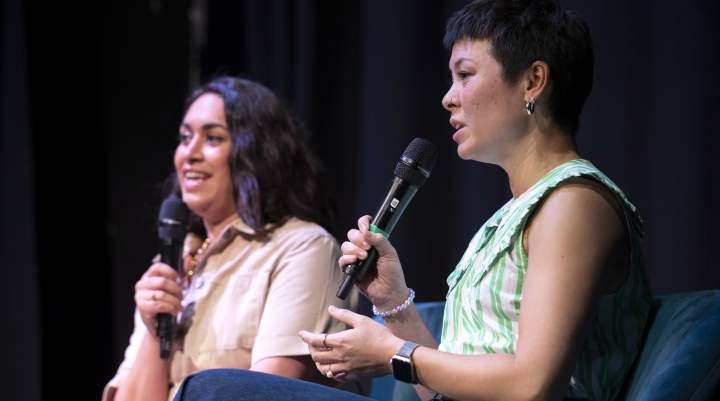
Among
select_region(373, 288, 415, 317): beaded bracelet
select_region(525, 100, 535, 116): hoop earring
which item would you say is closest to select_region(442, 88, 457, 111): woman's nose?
select_region(525, 100, 535, 116): hoop earring

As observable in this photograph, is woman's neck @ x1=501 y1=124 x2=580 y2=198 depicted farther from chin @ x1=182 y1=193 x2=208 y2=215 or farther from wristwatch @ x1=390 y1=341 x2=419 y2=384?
chin @ x1=182 y1=193 x2=208 y2=215

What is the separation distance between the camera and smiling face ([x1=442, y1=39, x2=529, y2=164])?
139 centimetres

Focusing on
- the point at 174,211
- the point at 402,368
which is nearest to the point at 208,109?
the point at 174,211

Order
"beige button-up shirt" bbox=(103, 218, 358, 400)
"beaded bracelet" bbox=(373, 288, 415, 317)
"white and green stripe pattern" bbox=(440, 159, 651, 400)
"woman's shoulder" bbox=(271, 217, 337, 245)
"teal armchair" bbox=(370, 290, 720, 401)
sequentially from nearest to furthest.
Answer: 1. "teal armchair" bbox=(370, 290, 720, 401)
2. "white and green stripe pattern" bbox=(440, 159, 651, 400)
3. "beaded bracelet" bbox=(373, 288, 415, 317)
4. "beige button-up shirt" bbox=(103, 218, 358, 400)
5. "woman's shoulder" bbox=(271, 217, 337, 245)

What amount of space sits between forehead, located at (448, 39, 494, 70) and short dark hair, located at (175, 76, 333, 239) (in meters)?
0.77

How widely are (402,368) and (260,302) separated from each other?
749 millimetres

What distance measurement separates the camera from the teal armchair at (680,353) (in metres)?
1.21

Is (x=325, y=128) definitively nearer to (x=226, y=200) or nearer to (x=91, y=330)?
(x=226, y=200)

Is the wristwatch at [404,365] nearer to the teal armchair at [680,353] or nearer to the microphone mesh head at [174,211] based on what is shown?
the teal armchair at [680,353]

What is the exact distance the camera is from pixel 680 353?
49.4 inches

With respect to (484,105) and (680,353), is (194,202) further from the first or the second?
(680,353)

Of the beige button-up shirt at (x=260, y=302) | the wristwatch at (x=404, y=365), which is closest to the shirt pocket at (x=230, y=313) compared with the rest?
the beige button-up shirt at (x=260, y=302)

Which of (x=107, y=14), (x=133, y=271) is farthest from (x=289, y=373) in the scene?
(x=107, y=14)

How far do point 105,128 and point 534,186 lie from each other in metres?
1.98
